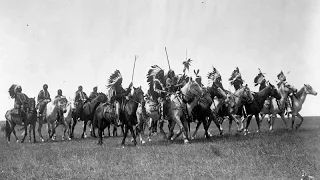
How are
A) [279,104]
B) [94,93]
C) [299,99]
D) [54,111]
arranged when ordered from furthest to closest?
[94,93] → [54,111] → [279,104] → [299,99]

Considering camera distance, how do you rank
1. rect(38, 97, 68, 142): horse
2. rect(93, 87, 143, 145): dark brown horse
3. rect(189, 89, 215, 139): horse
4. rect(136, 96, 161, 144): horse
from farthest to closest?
rect(38, 97, 68, 142): horse
rect(189, 89, 215, 139): horse
rect(136, 96, 161, 144): horse
rect(93, 87, 143, 145): dark brown horse

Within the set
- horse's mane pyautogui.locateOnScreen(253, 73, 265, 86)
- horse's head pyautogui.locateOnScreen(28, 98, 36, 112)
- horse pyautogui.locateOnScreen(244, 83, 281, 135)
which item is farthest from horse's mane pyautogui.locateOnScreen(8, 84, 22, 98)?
horse's mane pyautogui.locateOnScreen(253, 73, 265, 86)

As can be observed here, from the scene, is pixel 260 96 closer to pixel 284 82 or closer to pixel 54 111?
pixel 284 82

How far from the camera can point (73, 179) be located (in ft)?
30.1

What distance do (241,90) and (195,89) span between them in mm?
4719

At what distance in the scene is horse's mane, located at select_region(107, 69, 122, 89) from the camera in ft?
51.7

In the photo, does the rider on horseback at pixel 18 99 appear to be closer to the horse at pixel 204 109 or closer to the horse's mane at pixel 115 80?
the horse's mane at pixel 115 80

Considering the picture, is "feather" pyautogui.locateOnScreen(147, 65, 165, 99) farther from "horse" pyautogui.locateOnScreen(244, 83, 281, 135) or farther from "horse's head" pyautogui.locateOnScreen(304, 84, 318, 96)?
"horse's head" pyautogui.locateOnScreen(304, 84, 318, 96)

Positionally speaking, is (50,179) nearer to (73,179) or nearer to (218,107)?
(73,179)

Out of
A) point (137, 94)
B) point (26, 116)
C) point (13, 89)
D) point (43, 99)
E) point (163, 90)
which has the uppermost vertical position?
point (13, 89)

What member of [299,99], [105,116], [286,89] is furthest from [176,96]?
[299,99]

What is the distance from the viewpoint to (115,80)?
621 inches

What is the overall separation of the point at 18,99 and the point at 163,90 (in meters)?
9.98

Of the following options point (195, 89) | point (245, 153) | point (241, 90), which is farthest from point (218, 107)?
point (245, 153)
